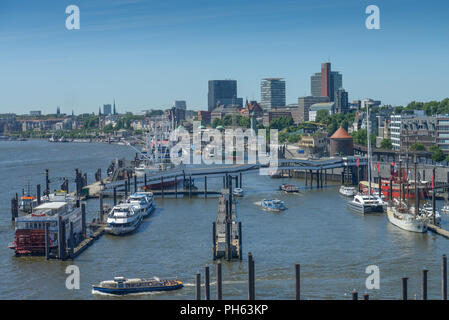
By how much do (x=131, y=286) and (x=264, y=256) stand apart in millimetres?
6251

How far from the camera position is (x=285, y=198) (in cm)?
4197

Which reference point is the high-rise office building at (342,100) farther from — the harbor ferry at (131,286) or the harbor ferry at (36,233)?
the harbor ferry at (131,286)

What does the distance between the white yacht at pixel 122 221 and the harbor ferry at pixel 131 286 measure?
29.7ft

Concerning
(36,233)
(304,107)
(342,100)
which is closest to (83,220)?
(36,233)

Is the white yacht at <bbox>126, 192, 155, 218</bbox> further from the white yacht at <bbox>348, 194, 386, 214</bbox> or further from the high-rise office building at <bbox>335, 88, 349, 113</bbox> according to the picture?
the high-rise office building at <bbox>335, 88, 349, 113</bbox>

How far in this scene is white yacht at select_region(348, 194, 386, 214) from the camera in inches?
1399

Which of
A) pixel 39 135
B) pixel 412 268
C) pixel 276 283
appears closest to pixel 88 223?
pixel 276 283

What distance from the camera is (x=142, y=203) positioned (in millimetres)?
35250

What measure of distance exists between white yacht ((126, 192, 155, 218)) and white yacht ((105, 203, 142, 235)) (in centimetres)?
186

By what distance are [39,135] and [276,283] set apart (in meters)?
173

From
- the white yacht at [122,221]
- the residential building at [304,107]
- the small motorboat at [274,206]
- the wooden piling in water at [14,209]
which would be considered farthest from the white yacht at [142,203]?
the residential building at [304,107]

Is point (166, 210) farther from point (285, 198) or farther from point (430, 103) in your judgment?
point (430, 103)

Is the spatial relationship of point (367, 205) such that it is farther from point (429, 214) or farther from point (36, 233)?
point (36, 233)

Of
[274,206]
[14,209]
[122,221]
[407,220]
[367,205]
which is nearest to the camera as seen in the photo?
[407,220]
